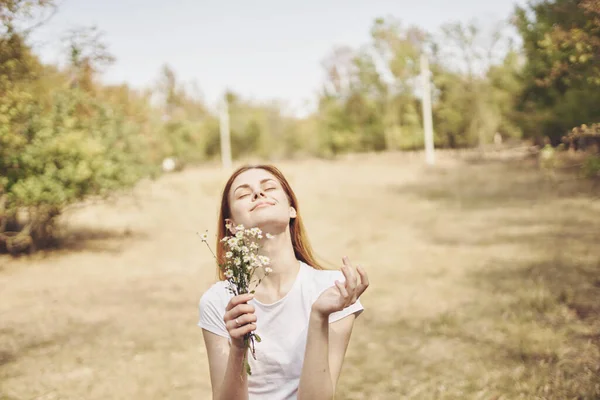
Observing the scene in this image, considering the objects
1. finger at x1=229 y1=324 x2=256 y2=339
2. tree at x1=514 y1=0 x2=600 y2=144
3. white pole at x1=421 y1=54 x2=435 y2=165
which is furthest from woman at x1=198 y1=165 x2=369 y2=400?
white pole at x1=421 y1=54 x2=435 y2=165

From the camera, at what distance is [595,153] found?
18.6 feet

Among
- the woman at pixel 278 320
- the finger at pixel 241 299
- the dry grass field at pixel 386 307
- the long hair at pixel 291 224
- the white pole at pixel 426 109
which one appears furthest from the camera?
the white pole at pixel 426 109

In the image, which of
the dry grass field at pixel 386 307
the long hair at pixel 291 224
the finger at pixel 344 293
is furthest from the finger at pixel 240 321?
the dry grass field at pixel 386 307

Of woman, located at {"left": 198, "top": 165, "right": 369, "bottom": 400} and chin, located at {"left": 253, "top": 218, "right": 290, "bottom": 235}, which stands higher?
chin, located at {"left": 253, "top": 218, "right": 290, "bottom": 235}

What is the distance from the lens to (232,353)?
195cm

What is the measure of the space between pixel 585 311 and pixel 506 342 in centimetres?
147

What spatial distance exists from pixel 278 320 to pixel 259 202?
1.54 feet

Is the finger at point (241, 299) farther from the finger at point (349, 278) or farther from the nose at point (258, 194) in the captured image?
the nose at point (258, 194)

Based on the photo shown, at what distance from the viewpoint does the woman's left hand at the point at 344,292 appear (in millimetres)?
1872

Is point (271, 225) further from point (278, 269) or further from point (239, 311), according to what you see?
point (239, 311)

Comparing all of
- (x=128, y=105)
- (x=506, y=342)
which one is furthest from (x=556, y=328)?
(x=128, y=105)

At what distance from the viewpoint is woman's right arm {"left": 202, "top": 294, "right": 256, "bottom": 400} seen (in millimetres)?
1828

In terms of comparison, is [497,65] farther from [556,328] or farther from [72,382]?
[72,382]

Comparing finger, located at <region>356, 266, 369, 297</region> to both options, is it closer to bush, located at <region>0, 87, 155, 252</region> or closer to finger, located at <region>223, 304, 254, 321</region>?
finger, located at <region>223, 304, 254, 321</region>
